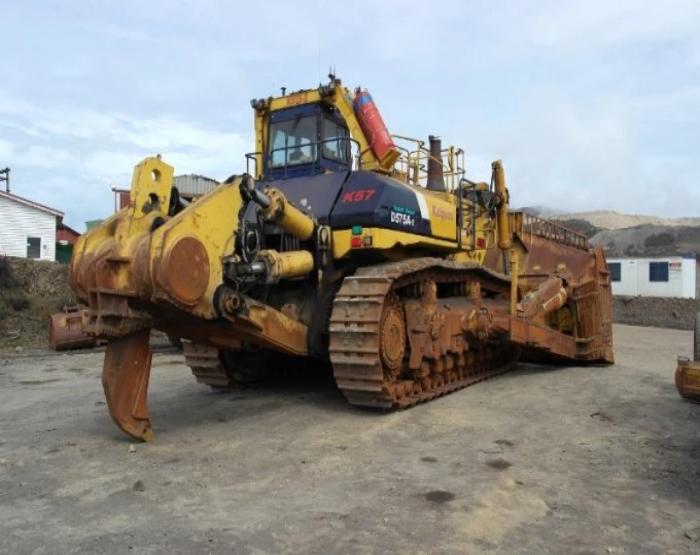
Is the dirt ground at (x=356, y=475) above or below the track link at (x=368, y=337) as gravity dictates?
below

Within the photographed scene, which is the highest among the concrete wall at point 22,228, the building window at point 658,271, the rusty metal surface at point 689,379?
the concrete wall at point 22,228

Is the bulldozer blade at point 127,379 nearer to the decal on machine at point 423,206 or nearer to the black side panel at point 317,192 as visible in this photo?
the black side panel at point 317,192

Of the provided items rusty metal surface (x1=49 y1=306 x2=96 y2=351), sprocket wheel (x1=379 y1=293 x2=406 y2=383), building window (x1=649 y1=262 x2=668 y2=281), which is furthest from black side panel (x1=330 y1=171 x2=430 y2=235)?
building window (x1=649 y1=262 x2=668 y2=281)

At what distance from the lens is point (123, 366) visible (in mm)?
6051

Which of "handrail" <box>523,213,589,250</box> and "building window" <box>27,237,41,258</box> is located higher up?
"building window" <box>27,237,41,258</box>

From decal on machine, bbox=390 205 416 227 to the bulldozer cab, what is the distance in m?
1.26

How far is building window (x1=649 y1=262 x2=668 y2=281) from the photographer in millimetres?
31809

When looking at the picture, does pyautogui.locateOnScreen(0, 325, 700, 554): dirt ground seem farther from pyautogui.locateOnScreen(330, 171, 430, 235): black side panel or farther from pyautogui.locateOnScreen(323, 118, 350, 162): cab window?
pyautogui.locateOnScreen(323, 118, 350, 162): cab window

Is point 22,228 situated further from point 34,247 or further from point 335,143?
point 335,143

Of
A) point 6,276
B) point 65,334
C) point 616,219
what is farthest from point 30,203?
point 616,219

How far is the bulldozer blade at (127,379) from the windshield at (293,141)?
3.69 meters

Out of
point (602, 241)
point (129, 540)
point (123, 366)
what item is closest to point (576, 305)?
point (123, 366)

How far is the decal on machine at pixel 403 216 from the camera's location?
7750 mm

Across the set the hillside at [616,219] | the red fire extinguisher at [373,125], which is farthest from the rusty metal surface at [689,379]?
the hillside at [616,219]
